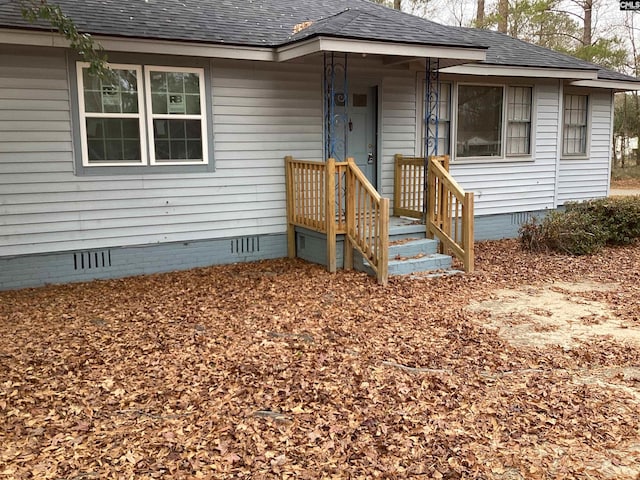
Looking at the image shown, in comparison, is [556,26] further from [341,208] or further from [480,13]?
[341,208]

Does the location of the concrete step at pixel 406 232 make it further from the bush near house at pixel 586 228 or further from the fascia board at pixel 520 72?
the fascia board at pixel 520 72

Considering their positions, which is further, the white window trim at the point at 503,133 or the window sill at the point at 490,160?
the window sill at the point at 490,160

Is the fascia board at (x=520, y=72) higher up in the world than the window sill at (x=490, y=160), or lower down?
higher up

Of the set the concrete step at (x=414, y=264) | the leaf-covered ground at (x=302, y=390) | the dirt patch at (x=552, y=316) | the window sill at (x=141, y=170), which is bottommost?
the dirt patch at (x=552, y=316)

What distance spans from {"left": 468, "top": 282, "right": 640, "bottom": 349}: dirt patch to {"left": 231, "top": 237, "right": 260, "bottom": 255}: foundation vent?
3.42 meters

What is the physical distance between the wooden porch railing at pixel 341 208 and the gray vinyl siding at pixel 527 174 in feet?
10.9

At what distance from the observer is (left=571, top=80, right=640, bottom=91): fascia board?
36.6 ft

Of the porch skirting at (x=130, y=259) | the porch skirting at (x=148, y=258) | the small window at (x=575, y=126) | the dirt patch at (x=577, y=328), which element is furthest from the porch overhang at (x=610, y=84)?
the porch skirting at (x=130, y=259)

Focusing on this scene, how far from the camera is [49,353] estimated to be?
4.66 m

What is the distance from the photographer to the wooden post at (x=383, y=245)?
22.2 feet

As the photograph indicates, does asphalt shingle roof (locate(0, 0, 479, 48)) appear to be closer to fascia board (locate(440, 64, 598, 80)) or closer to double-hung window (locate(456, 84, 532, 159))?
fascia board (locate(440, 64, 598, 80))

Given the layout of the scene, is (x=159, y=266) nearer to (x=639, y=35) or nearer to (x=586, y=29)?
(x=586, y=29)

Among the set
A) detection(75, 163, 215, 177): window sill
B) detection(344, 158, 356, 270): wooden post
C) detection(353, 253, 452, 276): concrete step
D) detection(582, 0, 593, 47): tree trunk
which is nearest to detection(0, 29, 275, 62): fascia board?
A: detection(75, 163, 215, 177): window sill

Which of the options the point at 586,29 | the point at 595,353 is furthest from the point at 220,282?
the point at 586,29
